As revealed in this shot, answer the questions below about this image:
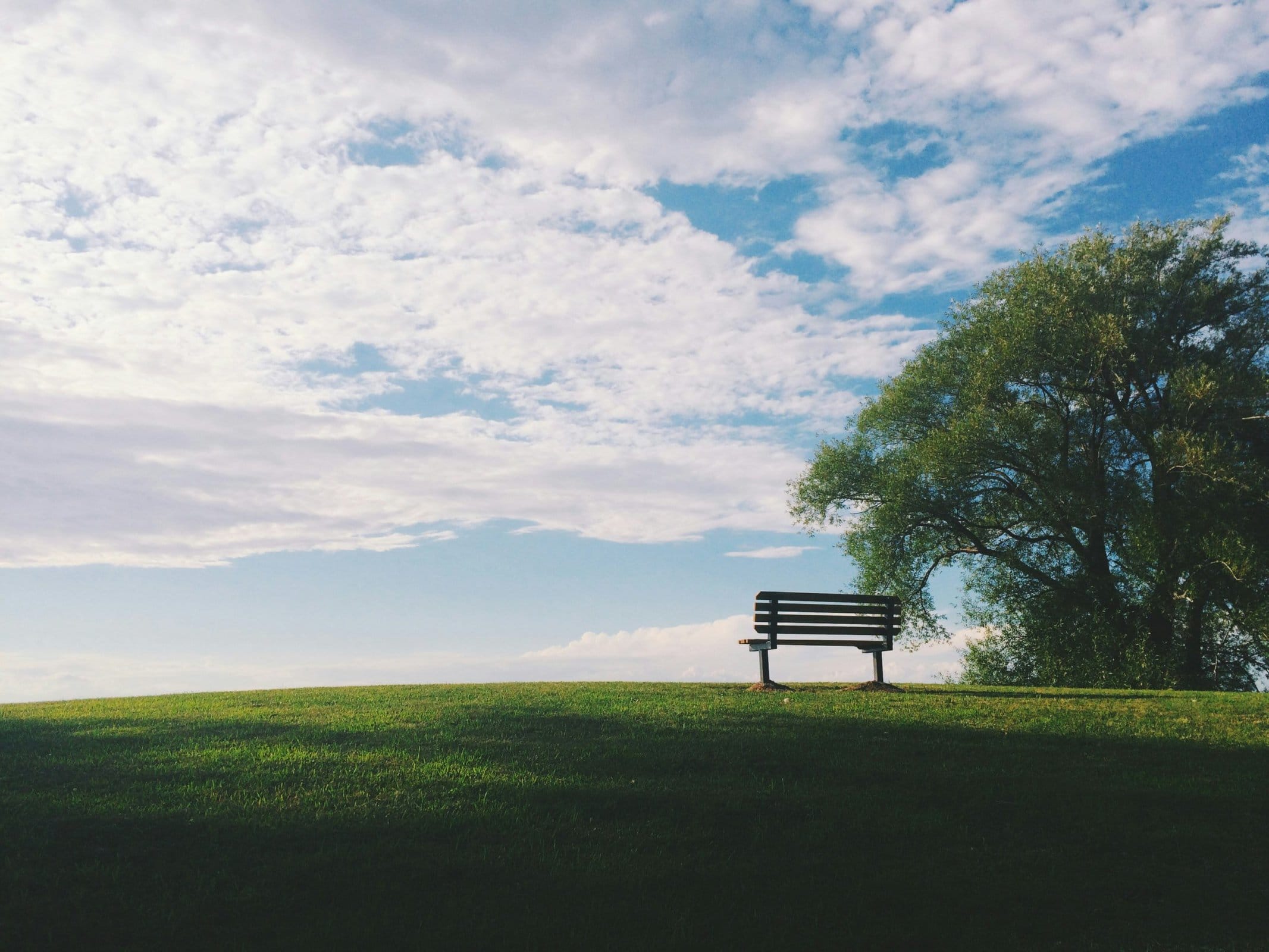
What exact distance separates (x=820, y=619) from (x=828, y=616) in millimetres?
231

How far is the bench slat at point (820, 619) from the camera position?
19.9 m

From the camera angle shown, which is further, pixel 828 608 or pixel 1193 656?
pixel 1193 656

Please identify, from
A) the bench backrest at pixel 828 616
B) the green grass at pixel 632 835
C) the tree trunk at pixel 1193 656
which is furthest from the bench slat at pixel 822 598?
the tree trunk at pixel 1193 656

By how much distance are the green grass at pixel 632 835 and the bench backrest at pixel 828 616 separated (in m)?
5.83

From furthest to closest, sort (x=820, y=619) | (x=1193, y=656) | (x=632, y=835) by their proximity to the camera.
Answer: (x=1193, y=656)
(x=820, y=619)
(x=632, y=835)

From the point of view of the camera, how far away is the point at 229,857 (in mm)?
7832

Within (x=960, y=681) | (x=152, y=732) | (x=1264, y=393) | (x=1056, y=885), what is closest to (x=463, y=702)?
(x=152, y=732)

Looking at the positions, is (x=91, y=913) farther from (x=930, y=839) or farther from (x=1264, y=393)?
(x=1264, y=393)

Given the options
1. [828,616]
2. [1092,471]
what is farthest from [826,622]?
[1092,471]

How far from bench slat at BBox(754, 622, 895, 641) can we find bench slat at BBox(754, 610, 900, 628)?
0.07 m

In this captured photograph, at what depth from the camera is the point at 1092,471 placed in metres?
27.6

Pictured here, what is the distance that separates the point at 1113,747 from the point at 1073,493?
15423 mm

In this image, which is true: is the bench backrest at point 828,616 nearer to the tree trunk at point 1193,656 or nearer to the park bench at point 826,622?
the park bench at point 826,622

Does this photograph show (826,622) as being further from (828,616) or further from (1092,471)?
(1092,471)
